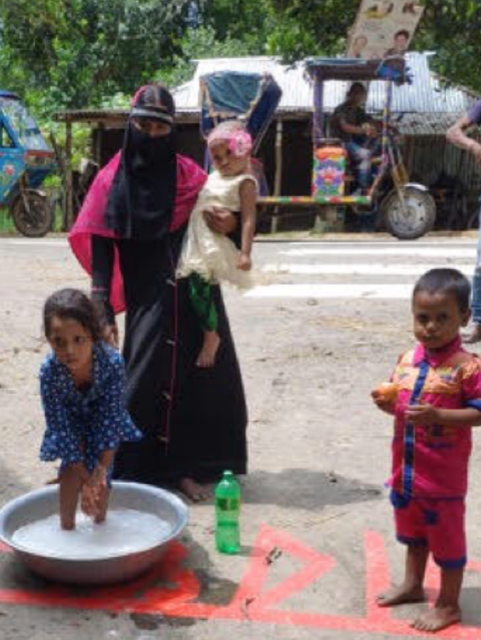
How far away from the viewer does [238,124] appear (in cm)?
400

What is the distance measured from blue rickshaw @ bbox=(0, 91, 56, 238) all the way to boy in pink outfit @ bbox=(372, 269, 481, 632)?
41.3 feet

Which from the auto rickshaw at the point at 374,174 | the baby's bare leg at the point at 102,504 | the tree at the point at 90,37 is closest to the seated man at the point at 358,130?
the auto rickshaw at the point at 374,174

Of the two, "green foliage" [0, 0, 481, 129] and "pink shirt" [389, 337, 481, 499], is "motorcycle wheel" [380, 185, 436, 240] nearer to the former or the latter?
"green foliage" [0, 0, 481, 129]

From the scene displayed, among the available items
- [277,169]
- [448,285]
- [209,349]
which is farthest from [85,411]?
[277,169]

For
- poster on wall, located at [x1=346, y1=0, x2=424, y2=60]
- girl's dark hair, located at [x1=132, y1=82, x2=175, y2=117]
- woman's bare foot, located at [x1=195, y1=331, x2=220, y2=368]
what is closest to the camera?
girl's dark hair, located at [x1=132, y1=82, x2=175, y2=117]

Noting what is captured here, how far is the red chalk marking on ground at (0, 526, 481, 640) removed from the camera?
3.11 meters

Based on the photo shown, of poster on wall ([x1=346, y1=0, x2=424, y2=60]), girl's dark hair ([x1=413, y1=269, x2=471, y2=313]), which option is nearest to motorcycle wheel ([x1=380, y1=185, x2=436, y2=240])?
poster on wall ([x1=346, y1=0, x2=424, y2=60])

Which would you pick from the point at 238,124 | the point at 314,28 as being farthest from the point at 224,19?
the point at 238,124

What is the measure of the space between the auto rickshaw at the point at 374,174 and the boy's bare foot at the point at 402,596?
10126mm

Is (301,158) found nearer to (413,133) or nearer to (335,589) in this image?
(413,133)

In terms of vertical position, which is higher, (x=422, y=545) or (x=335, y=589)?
(x=422, y=545)

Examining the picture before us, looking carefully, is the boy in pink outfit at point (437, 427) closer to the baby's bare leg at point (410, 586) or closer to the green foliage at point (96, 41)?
the baby's bare leg at point (410, 586)

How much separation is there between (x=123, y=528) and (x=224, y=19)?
900 inches

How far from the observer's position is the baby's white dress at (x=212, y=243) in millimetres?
3947
